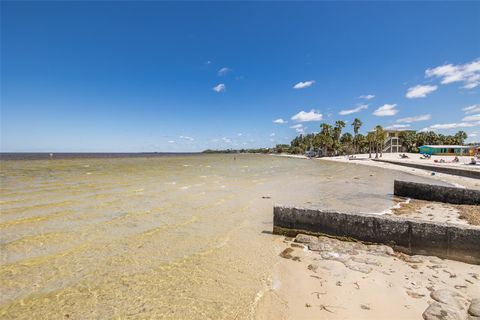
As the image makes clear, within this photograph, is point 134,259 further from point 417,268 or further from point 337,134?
point 337,134

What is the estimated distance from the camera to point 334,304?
431 cm

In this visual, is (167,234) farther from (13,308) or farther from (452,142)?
(452,142)

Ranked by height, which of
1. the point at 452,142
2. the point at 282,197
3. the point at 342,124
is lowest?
the point at 282,197

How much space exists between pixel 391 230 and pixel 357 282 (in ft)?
7.92

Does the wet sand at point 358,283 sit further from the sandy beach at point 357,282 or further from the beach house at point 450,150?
the beach house at point 450,150

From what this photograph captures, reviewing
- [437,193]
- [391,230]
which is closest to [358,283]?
[391,230]

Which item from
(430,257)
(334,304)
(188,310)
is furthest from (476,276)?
(188,310)

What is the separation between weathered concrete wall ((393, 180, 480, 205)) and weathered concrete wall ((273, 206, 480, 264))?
9019 millimetres

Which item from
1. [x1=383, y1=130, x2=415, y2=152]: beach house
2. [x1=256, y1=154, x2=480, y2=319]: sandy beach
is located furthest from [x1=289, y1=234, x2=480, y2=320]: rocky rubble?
[x1=383, y1=130, x2=415, y2=152]: beach house

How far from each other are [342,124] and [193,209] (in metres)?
112

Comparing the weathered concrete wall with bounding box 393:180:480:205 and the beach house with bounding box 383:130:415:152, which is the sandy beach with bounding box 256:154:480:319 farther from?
the beach house with bounding box 383:130:415:152

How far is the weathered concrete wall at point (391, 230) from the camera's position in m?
5.79

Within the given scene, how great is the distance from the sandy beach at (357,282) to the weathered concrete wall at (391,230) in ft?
0.85

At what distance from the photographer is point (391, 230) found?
6.57m
